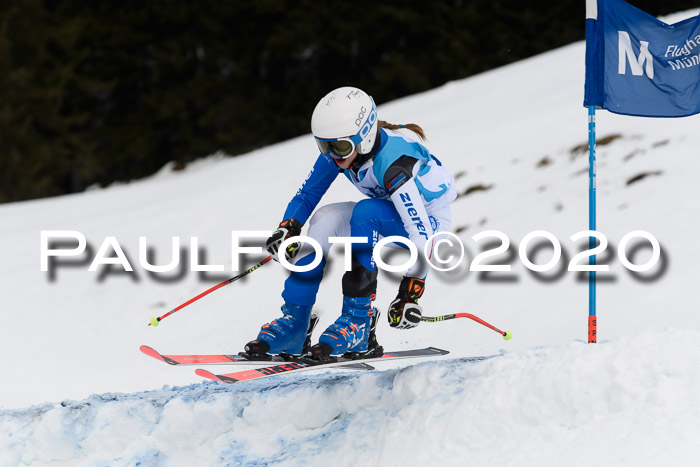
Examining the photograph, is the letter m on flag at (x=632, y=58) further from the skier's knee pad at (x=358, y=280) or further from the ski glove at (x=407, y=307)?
the skier's knee pad at (x=358, y=280)

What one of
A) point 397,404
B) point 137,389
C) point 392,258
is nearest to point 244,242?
point 392,258

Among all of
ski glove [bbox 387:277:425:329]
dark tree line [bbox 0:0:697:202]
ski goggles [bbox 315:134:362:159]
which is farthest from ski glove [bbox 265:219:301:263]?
dark tree line [bbox 0:0:697:202]

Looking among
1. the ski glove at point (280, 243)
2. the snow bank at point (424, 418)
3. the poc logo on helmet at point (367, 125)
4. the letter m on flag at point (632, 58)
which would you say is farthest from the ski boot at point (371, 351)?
the letter m on flag at point (632, 58)

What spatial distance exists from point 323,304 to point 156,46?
23399mm

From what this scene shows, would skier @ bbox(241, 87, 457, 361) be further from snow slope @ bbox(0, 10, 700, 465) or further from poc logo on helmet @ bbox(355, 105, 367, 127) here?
snow slope @ bbox(0, 10, 700, 465)

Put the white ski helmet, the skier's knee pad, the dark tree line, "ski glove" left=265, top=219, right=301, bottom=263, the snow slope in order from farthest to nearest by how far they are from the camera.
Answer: the dark tree line < "ski glove" left=265, top=219, right=301, bottom=263 < the skier's knee pad < the white ski helmet < the snow slope

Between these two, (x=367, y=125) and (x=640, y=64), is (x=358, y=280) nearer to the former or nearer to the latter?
(x=367, y=125)

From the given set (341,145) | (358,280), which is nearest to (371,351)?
(358,280)

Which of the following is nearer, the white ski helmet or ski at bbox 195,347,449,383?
ski at bbox 195,347,449,383

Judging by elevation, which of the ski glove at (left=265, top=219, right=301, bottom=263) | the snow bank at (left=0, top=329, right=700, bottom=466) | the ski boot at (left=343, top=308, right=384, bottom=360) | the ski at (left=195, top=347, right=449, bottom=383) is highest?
the ski glove at (left=265, top=219, right=301, bottom=263)

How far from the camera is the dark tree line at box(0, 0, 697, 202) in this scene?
1094 inches

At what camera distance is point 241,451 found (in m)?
4.70

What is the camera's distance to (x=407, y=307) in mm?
4594

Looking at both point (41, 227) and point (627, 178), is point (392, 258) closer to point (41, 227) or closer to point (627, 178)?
point (627, 178)
